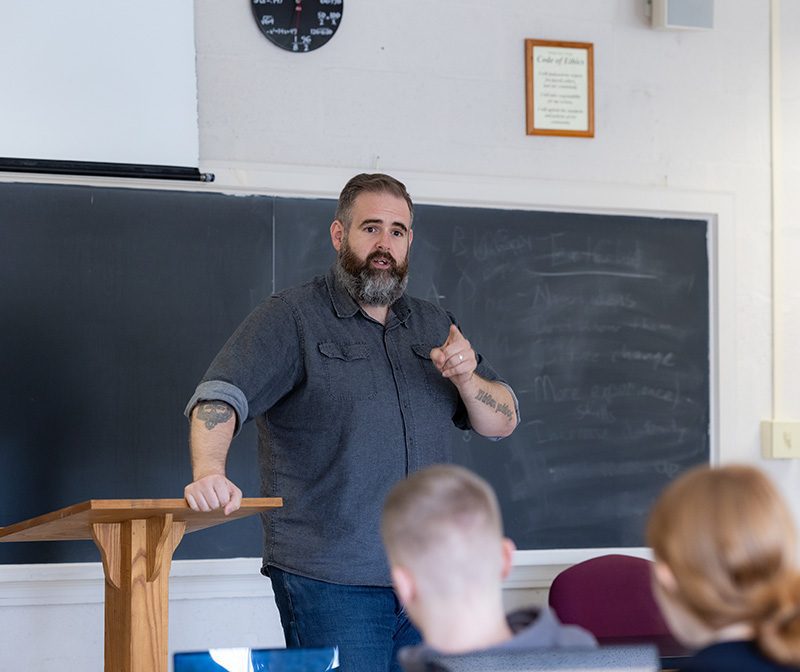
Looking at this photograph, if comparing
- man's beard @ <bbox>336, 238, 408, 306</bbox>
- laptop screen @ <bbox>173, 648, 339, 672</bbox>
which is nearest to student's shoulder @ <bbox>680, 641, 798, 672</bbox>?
laptop screen @ <bbox>173, 648, 339, 672</bbox>

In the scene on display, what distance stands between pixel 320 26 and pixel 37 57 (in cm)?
91

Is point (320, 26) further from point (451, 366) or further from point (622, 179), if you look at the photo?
point (451, 366)

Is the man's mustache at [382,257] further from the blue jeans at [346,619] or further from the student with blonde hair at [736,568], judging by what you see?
the student with blonde hair at [736,568]

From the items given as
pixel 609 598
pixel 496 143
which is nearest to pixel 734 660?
pixel 609 598

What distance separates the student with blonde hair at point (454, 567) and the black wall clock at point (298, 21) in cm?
259

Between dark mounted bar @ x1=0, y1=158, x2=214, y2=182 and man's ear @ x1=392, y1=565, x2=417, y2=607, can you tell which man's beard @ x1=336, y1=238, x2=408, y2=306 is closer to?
dark mounted bar @ x1=0, y1=158, x2=214, y2=182

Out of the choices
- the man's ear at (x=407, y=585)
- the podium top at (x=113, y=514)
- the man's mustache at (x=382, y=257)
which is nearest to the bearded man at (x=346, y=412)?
the man's mustache at (x=382, y=257)

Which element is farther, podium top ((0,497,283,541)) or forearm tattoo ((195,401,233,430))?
forearm tattoo ((195,401,233,430))

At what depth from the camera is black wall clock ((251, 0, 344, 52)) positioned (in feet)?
12.2

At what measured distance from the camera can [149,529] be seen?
2367 mm

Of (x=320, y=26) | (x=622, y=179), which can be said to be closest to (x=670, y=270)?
(x=622, y=179)

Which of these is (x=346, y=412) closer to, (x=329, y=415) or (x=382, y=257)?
(x=329, y=415)

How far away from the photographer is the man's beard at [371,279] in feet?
9.02

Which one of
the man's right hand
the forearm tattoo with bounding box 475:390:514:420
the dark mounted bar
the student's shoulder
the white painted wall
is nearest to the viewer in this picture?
the student's shoulder
